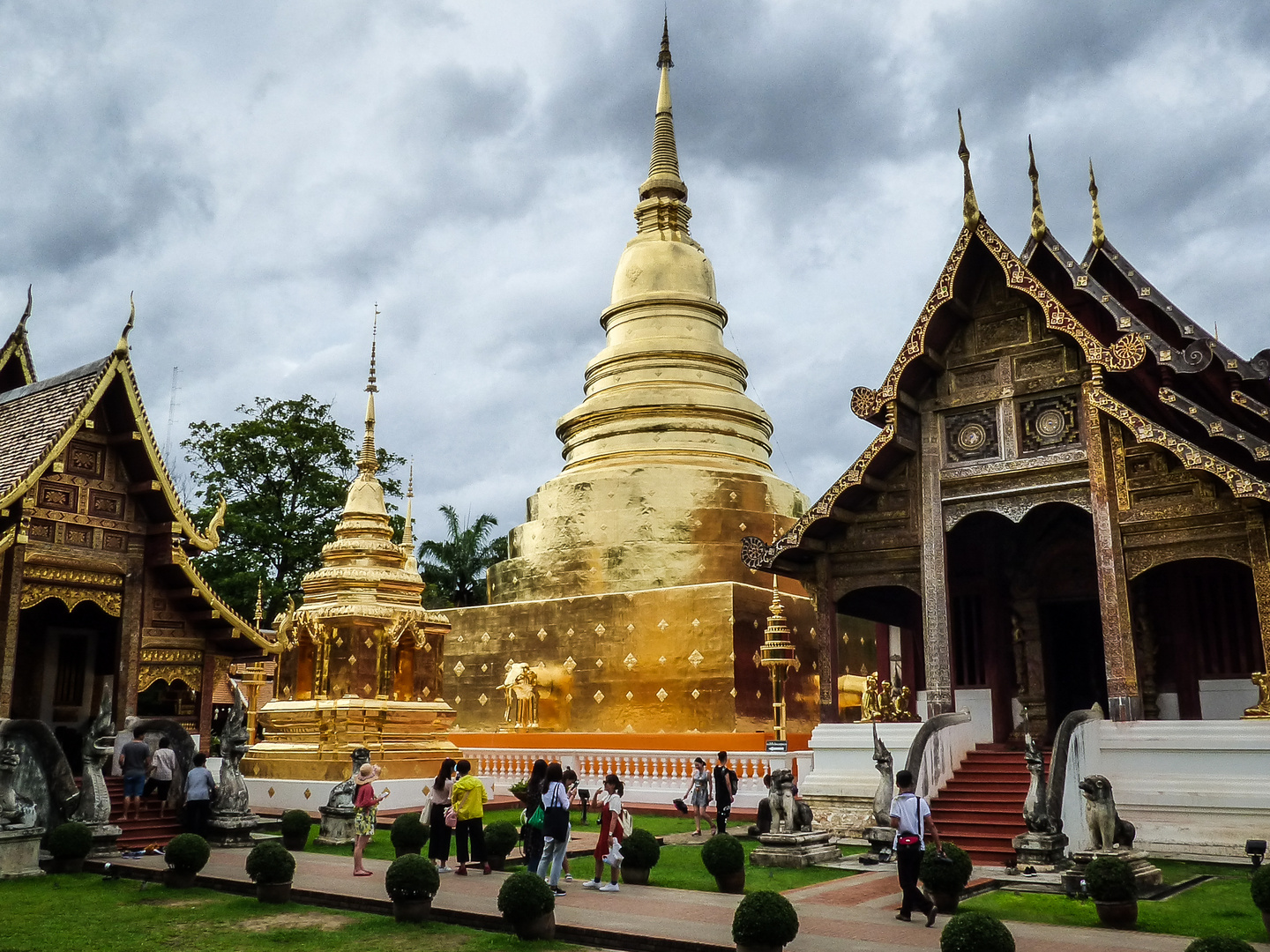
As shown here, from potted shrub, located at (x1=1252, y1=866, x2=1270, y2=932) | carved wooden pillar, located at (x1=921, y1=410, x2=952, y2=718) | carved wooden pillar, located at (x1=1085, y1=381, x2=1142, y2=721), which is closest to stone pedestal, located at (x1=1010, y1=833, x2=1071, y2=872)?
carved wooden pillar, located at (x1=1085, y1=381, x2=1142, y2=721)

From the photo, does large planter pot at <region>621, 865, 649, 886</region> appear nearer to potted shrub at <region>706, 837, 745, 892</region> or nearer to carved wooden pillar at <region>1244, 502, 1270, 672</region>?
potted shrub at <region>706, 837, 745, 892</region>

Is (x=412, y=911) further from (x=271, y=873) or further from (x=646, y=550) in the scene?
(x=646, y=550)

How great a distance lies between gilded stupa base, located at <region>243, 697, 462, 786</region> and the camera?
2033 cm

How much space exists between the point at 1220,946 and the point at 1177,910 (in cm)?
415

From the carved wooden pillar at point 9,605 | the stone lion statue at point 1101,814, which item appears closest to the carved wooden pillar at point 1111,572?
the stone lion statue at point 1101,814

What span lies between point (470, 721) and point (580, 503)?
552 cm

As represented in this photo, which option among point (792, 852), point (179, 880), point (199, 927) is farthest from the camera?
point (792, 852)

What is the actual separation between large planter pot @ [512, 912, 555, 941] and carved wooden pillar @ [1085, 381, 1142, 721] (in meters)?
8.21

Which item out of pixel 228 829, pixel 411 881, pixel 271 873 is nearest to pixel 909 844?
pixel 411 881

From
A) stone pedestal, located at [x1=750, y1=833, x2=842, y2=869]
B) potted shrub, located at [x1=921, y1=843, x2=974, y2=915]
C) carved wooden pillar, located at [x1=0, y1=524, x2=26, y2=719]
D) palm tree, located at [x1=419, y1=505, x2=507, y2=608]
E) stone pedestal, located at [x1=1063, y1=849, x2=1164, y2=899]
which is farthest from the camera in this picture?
palm tree, located at [x1=419, y1=505, x2=507, y2=608]

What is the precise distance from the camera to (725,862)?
36.6 ft

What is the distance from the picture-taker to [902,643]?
19.2 metres

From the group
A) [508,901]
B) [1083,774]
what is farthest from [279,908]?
[1083,774]

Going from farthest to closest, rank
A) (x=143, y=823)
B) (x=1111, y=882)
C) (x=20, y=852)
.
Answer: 1. (x=143, y=823)
2. (x=20, y=852)
3. (x=1111, y=882)
